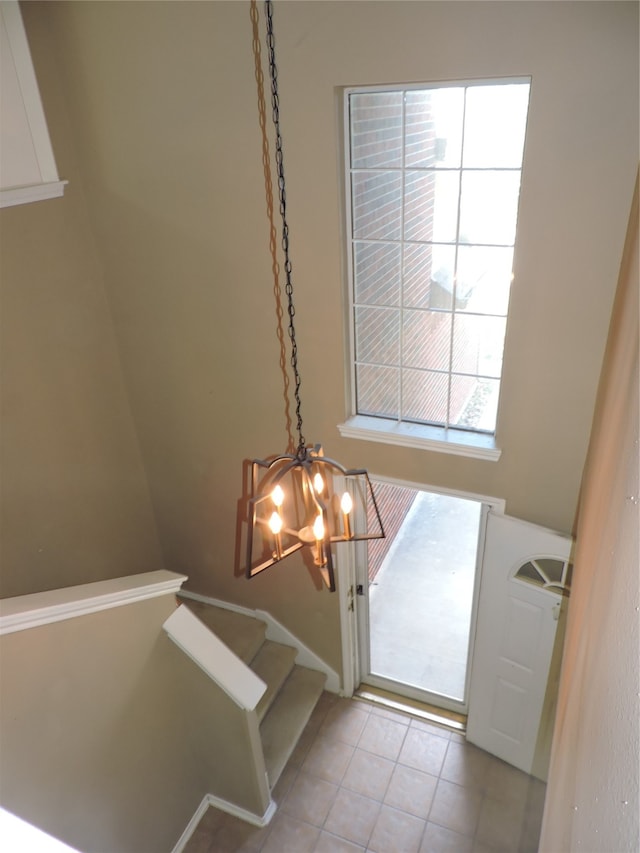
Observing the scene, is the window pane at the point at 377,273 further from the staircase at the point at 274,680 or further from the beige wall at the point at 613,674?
the staircase at the point at 274,680

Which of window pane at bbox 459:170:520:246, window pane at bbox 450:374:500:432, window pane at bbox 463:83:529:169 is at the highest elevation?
window pane at bbox 463:83:529:169

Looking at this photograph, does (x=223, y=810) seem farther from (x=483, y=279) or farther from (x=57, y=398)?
(x=483, y=279)

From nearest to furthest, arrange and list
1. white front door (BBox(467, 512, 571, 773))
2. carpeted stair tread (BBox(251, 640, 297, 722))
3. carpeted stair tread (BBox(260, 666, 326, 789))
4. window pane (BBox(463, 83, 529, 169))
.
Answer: window pane (BBox(463, 83, 529, 169)), white front door (BBox(467, 512, 571, 773)), carpeted stair tread (BBox(260, 666, 326, 789)), carpeted stair tread (BBox(251, 640, 297, 722))

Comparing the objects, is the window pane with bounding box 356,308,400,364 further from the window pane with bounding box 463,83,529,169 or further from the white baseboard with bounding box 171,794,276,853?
the white baseboard with bounding box 171,794,276,853

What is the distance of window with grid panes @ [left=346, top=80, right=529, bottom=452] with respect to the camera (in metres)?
2.93

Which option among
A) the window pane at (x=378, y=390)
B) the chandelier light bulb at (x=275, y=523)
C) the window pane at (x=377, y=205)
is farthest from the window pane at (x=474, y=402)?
the chandelier light bulb at (x=275, y=523)

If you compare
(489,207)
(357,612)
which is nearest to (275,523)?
(489,207)

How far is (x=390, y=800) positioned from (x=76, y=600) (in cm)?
271

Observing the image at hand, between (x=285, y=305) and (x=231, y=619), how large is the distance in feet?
8.97

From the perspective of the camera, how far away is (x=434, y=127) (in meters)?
2.99

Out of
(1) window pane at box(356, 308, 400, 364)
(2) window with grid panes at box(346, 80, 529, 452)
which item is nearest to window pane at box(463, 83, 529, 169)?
(2) window with grid panes at box(346, 80, 529, 452)

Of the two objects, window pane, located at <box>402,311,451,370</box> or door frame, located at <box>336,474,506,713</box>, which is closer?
window pane, located at <box>402,311,451,370</box>

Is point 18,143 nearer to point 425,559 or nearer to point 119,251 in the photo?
point 119,251

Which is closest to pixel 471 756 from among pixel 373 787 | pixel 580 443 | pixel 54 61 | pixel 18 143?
pixel 373 787
